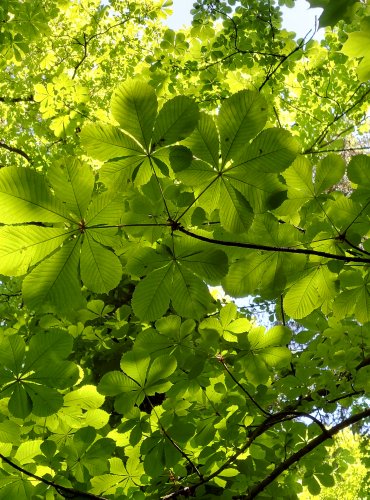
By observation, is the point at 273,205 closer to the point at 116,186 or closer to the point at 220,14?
the point at 116,186

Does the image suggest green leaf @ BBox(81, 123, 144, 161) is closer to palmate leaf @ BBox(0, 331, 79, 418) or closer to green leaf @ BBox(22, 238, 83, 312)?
green leaf @ BBox(22, 238, 83, 312)

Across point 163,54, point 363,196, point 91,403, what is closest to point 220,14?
point 163,54

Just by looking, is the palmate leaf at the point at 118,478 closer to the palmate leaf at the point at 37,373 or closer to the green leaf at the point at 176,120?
the palmate leaf at the point at 37,373

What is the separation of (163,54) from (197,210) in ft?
10.4

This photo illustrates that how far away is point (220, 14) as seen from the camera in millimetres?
3648

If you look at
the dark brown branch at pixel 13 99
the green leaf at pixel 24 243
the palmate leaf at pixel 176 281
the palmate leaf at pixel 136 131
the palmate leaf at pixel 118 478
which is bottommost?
the palmate leaf at pixel 118 478

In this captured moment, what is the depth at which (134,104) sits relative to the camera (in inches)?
34.2

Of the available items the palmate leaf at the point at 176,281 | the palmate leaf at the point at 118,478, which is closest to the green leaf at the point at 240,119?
the palmate leaf at the point at 176,281

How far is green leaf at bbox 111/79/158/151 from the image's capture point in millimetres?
Result: 869

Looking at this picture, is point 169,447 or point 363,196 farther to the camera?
point 169,447

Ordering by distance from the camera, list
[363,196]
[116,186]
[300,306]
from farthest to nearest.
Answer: [300,306], [363,196], [116,186]

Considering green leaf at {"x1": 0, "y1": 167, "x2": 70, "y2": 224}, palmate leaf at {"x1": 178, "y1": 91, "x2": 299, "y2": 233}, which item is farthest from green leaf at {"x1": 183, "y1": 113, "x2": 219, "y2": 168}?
green leaf at {"x1": 0, "y1": 167, "x2": 70, "y2": 224}

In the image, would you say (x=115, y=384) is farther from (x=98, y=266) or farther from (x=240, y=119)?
(x=240, y=119)

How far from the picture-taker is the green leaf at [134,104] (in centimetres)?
87
